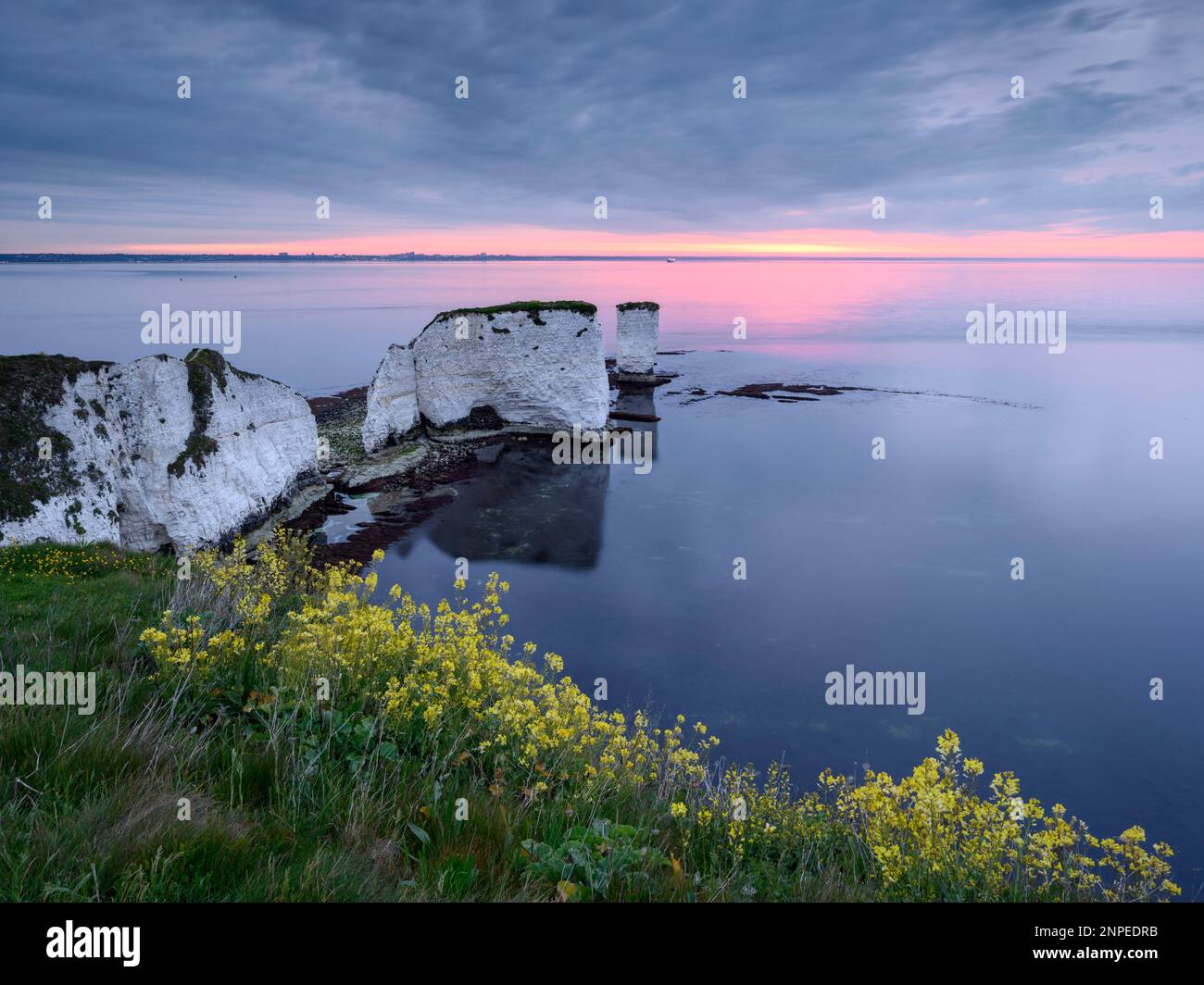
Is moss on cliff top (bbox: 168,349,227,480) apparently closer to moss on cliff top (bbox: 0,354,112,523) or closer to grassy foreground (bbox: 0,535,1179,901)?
moss on cliff top (bbox: 0,354,112,523)

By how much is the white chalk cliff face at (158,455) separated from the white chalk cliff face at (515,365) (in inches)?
501

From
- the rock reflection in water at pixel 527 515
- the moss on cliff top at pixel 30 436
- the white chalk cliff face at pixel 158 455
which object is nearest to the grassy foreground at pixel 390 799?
the moss on cliff top at pixel 30 436

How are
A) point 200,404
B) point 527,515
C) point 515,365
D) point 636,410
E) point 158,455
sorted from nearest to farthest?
1. point 158,455
2. point 200,404
3. point 527,515
4. point 515,365
5. point 636,410

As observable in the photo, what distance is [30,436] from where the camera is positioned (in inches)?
632

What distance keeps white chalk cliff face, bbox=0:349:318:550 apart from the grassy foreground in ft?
30.1

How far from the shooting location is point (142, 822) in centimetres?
389

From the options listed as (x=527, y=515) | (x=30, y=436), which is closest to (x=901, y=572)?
(x=527, y=515)

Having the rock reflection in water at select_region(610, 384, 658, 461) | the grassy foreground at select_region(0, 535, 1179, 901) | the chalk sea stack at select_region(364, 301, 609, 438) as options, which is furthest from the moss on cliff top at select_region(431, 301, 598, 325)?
the grassy foreground at select_region(0, 535, 1179, 901)

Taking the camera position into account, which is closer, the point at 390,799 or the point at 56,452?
the point at 390,799

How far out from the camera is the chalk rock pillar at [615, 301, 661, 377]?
59.6 meters

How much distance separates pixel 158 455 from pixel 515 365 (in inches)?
845

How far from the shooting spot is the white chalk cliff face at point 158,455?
1631cm

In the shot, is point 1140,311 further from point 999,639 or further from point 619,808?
point 619,808

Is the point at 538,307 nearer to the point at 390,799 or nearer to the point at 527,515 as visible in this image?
the point at 527,515
